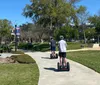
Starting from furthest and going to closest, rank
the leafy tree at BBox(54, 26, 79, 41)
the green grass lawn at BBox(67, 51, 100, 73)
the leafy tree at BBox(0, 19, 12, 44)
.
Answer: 1. the leafy tree at BBox(0, 19, 12, 44)
2. the leafy tree at BBox(54, 26, 79, 41)
3. the green grass lawn at BBox(67, 51, 100, 73)

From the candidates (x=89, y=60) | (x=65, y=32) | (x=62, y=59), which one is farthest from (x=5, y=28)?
(x=62, y=59)

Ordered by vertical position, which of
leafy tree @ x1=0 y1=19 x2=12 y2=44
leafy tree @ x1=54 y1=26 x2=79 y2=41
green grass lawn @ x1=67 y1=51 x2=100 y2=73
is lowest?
green grass lawn @ x1=67 y1=51 x2=100 y2=73

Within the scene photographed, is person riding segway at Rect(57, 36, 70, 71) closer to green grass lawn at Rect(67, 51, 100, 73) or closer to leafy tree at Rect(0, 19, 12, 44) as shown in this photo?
green grass lawn at Rect(67, 51, 100, 73)

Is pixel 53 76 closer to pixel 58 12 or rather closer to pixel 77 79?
pixel 77 79

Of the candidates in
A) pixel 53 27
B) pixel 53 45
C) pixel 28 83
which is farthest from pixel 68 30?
pixel 28 83

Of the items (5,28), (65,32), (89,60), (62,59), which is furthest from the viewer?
(5,28)

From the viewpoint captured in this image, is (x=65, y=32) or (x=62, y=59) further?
(x=65, y=32)

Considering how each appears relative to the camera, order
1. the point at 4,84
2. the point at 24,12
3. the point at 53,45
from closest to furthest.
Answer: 1. the point at 4,84
2. the point at 53,45
3. the point at 24,12

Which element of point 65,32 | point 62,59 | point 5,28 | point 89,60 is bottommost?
point 89,60

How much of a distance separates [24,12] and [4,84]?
36718 millimetres

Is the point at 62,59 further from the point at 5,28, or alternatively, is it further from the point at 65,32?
the point at 5,28

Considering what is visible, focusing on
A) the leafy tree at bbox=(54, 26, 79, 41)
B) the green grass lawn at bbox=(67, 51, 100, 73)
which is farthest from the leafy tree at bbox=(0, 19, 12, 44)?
the green grass lawn at bbox=(67, 51, 100, 73)

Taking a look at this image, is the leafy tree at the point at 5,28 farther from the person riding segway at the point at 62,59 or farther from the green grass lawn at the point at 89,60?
the person riding segway at the point at 62,59

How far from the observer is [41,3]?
144ft
